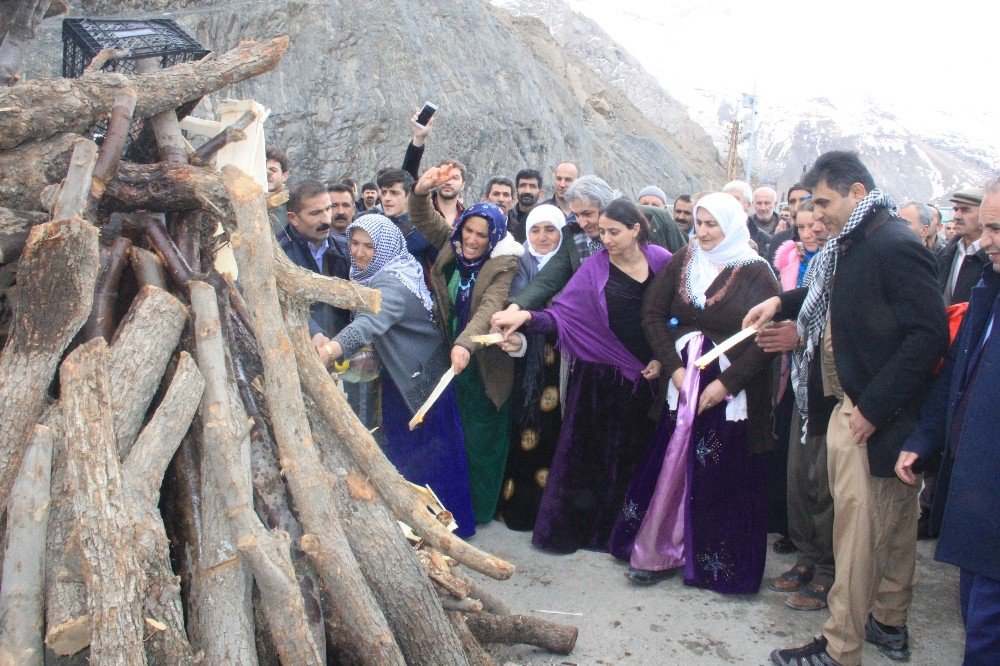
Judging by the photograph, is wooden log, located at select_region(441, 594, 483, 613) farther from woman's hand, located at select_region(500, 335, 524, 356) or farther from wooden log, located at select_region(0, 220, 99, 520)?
woman's hand, located at select_region(500, 335, 524, 356)

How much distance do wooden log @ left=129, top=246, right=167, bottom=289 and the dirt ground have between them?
6.51 ft

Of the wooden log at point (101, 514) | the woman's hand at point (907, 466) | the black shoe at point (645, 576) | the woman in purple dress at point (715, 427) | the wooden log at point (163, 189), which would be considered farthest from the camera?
the black shoe at point (645, 576)

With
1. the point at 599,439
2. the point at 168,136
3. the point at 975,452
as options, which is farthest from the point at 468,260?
the point at 975,452

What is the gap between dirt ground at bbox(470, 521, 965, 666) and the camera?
3.39m

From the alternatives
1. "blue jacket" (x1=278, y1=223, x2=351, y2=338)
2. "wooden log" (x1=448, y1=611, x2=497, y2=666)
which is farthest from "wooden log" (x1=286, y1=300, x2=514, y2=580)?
"blue jacket" (x1=278, y1=223, x2=351, y2=338)

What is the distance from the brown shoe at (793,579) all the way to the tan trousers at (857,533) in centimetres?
82

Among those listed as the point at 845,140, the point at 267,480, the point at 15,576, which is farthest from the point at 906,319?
the point at 845,140

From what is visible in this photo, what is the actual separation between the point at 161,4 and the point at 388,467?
18.4 metres

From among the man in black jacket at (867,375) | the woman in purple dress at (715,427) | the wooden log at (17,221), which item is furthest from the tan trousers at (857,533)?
the wooden log at (17,221)

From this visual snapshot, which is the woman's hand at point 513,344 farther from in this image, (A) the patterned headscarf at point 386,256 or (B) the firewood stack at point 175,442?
(B) the firewood stack at point 175,442

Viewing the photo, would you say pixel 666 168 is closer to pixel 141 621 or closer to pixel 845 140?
pixel 141 621

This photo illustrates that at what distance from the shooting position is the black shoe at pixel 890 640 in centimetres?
340

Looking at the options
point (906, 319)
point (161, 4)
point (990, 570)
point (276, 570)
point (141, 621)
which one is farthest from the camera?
point (161, 4)

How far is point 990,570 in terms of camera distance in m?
2.65
